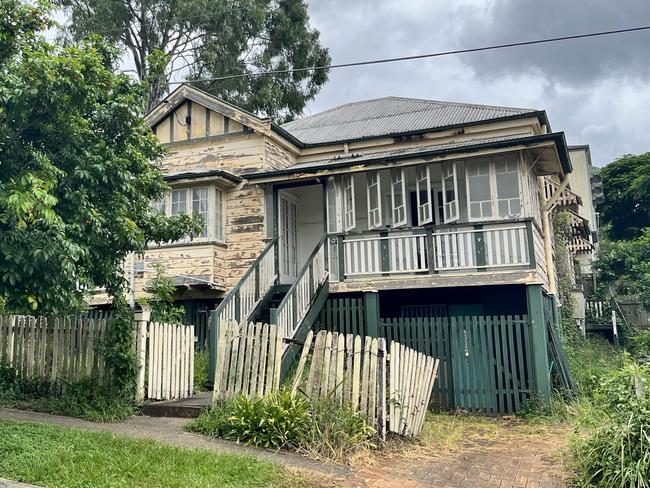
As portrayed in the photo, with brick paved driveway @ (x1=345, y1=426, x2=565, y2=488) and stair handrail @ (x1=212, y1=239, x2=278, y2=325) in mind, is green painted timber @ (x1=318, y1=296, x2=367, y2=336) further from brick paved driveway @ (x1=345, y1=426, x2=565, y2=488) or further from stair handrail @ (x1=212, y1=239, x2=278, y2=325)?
brick paved driveway @ (x1=345, y1=426, x2=565, y2=488)

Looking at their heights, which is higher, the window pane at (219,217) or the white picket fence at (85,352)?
the window pane at (219,217)

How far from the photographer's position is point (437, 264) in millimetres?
11086

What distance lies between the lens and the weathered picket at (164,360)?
8883 millimetres

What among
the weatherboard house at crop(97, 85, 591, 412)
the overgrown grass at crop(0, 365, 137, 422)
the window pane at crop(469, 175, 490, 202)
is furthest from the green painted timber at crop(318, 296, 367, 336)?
the overgrown grass at crop(0, 365, 137, 422)

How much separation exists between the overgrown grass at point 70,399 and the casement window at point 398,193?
6.58m

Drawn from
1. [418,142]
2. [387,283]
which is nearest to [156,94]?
[418,142]

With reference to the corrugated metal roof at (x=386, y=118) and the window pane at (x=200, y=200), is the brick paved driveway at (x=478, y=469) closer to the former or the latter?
the corrugated metal roof at (x=386, y=118)

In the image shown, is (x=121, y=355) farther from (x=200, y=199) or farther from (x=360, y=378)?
(x=200, y=199)

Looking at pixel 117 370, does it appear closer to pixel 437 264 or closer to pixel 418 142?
pixel 437 264

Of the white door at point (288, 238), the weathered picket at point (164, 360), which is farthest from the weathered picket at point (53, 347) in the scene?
the white door at point (288, 238)

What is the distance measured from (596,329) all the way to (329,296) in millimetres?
13054

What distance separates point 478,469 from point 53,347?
6.98 m

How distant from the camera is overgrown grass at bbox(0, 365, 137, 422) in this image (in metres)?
8.09

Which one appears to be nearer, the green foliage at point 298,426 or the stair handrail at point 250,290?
the green foliage at point 298,426
